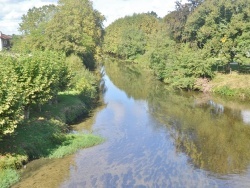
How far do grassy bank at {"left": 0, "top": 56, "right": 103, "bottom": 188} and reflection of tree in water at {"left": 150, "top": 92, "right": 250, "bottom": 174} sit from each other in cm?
917

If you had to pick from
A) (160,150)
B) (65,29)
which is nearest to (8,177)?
(160,150)

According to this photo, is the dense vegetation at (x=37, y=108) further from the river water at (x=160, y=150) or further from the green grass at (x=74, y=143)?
the river water at (x=160, y=150)

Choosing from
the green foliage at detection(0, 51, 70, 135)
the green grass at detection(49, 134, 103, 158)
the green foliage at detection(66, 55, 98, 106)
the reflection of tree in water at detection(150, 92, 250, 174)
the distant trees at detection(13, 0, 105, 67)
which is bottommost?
the reflection of tree in water at detection(150, 92, 250, 174)

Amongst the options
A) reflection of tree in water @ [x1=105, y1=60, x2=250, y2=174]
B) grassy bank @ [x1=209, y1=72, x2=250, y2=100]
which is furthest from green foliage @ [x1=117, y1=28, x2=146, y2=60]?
grassy bank @ [x1=209, y1=72, x2=250, y2=100]

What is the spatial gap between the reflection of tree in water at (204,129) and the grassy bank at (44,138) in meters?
9.37

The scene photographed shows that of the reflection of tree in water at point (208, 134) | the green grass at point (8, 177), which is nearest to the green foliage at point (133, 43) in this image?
the reflection of tree in water at point (208, 134)

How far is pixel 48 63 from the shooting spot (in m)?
32.2

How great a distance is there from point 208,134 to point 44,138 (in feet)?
55.4

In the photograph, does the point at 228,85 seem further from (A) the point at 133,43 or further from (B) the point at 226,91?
(A) the point at 133,43

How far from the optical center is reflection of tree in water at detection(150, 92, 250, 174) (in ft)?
84.3

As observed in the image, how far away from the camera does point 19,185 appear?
2062 centimetres

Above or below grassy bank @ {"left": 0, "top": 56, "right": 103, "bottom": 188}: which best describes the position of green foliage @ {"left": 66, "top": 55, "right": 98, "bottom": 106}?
above

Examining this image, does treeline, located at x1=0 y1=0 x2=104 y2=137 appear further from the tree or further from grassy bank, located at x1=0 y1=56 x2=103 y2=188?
grassy bank, located at x1=0 y1=56 x2=103 y2=188

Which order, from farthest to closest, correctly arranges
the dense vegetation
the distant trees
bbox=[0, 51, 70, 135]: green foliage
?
1. the distant trees
2. the dense vegetation
3. bbox=[0, 51, 70, 135]: green foliage
